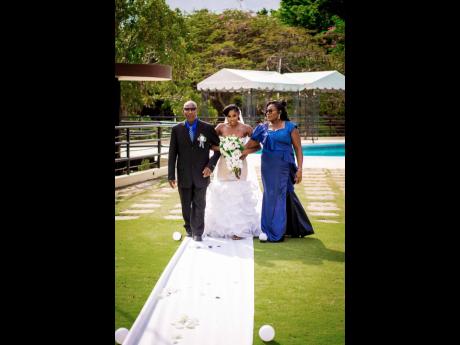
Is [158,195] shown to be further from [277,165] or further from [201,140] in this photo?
[277,165]

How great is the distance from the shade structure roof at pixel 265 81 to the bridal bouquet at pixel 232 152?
50.2 ft

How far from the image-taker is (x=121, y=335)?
3957mm

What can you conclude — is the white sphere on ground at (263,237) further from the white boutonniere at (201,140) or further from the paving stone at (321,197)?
the paving stone at (321,197)

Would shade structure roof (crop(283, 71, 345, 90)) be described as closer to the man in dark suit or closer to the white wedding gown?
the white wedding gown

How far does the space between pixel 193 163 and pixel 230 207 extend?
2.67 feet

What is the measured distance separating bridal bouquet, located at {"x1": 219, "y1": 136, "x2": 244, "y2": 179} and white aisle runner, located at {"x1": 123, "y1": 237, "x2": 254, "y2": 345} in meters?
1.25

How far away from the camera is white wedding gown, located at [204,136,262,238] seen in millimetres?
7457

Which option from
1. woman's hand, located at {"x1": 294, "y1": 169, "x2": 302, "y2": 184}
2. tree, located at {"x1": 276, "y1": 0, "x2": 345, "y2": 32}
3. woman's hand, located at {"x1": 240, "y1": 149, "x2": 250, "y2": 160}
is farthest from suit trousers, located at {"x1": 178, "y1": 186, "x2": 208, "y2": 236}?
tree, located at {"x1": 276, "y1": 0, "x2": 345, "y2": 32}

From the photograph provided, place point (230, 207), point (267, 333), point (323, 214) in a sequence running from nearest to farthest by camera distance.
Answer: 1. point (267, 333)
2. point (230, 207)
3. point (323, 214)

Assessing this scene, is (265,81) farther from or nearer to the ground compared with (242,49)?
nearer to the ground

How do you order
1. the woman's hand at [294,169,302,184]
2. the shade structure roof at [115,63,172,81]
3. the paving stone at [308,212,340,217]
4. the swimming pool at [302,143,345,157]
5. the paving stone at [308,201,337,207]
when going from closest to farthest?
the woman's hand at [294,169,302,184]
the paving stone at [308,212,340,217]
the paving stone at [308,201,337,207]
the shade structure roof at [115,63,172,81]
the swimming pool at [302,143,345,157]

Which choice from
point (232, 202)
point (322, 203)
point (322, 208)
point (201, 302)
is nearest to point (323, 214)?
point (322, 208)

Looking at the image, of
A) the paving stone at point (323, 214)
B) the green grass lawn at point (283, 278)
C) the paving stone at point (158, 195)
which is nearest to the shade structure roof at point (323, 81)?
the paving stone at point (158, 195)

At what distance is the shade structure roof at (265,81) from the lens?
898 inches
